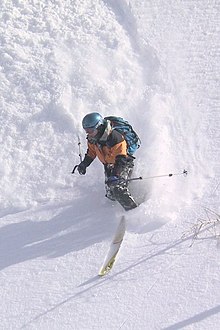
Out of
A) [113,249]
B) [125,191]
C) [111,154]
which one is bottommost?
[113,249]

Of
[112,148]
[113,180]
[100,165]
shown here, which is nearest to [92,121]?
[112,148]

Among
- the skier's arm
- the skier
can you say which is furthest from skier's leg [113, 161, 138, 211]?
the skier's arm

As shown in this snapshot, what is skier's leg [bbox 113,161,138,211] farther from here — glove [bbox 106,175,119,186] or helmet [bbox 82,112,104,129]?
helmet [bbox 82,112,104,129]

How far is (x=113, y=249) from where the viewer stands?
8.37 m

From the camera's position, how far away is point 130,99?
10.6 m

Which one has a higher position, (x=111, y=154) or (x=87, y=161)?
(x=111, y=154)

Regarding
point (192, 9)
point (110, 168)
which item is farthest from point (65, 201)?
point (192, 9)

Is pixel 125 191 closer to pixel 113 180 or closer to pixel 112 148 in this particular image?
pixel 113 180

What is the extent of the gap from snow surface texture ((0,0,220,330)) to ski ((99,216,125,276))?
0.25ft

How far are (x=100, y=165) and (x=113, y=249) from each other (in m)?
1.80

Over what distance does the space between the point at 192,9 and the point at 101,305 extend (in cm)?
684

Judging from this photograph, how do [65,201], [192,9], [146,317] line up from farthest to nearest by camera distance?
[192,9] < [65,201] < [146,317]

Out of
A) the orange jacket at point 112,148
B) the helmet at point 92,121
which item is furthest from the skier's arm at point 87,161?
the helmet at point 92,121

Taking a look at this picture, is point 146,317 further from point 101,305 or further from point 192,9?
point 192,9
